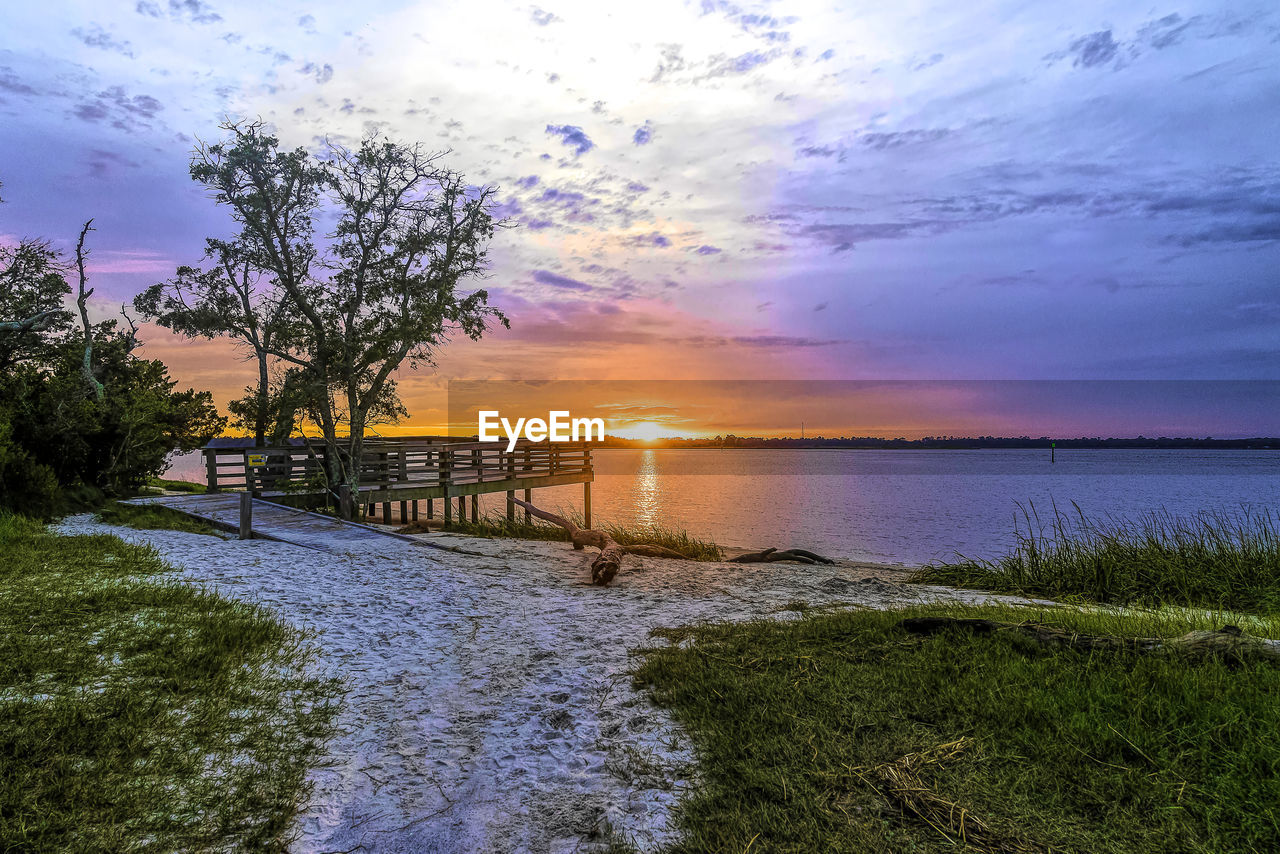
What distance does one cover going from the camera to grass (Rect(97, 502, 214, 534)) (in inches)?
599

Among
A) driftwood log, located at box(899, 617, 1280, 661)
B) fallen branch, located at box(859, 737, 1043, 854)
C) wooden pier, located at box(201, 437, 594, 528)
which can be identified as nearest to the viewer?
fallen branch, located at box(859, 737, 1043, 854)

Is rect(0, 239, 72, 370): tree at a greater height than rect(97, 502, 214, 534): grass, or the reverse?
rect(0, 239, 72, 370): tree

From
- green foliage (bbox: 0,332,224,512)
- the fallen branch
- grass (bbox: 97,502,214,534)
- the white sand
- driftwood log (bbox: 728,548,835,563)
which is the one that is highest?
green foliage (bbox: 0,332,224,512)

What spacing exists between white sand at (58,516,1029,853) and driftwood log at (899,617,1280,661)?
3.31m

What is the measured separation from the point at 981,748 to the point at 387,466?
22654mm

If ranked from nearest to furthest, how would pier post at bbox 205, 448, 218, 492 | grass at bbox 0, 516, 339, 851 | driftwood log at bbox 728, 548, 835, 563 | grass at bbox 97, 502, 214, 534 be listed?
1. grass at bbox 0, 516, 339, 851
2. grass at bbox 97, 502, 214, 534
3. driftwood log at bbox 728, 548, 835, 563
4. pier post at bbox 205, 448, 218, 492

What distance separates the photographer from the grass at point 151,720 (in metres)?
3.41

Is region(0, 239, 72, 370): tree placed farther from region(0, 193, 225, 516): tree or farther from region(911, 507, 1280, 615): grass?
region(911, 507, 1280, 615): grass

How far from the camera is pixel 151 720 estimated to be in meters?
4.53

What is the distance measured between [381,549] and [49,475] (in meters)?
10.6

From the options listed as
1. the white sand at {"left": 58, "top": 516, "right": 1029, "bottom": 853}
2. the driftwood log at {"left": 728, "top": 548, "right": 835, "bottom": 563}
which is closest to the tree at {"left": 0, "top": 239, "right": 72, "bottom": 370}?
the white sand at {"left": 58, "top": 516, "right": 1029, "bottom": 853}

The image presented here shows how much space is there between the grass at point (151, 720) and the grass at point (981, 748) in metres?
2.67

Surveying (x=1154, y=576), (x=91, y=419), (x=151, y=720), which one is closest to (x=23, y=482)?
(x=91, y=419)

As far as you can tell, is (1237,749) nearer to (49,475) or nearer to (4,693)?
(4,693)
